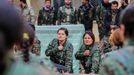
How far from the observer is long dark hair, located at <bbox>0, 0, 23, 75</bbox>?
2.08 meters

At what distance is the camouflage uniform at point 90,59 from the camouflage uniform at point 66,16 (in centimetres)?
397

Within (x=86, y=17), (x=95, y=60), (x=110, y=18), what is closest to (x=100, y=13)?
(x=86, y=17)

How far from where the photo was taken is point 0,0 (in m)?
2.15

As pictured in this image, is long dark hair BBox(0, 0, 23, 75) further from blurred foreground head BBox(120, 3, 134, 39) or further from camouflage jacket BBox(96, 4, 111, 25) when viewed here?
camouflage jacket BBox(96, 4, 111, 25)

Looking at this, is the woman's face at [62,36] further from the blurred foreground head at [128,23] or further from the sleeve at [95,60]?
the blurred foreground head at [128,23]

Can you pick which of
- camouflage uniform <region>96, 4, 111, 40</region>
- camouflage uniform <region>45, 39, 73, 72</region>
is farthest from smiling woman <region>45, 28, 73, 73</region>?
camouflage uniform <region>96, 4, 111, 40</region>

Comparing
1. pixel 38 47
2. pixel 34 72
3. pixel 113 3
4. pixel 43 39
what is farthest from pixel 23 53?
pixel 113 3

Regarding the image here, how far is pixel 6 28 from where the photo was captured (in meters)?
2.08

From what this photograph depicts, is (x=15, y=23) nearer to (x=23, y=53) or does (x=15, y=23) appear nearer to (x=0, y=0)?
(x=0, y=0)

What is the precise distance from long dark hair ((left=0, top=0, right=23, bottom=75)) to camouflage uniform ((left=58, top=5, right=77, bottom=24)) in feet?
40.2

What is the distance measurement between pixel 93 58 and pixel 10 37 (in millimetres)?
8111

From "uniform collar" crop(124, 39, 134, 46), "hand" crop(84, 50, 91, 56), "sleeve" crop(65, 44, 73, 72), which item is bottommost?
"sleeve" crop(65, 44, 73, 72)

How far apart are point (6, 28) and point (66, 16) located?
12.3 meters

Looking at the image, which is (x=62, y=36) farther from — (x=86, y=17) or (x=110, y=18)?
(x=86, y=17)
